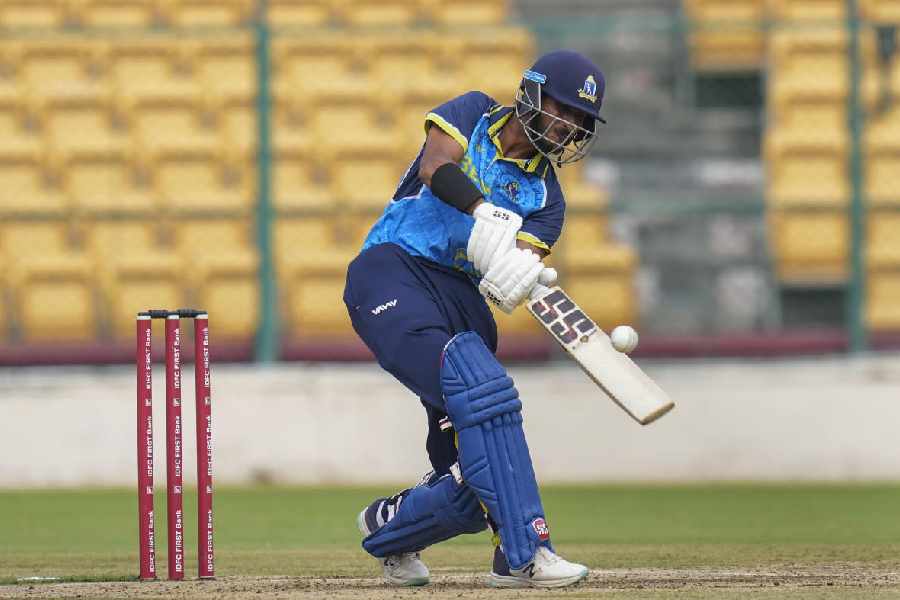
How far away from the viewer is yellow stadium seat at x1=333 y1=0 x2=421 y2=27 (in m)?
10.6

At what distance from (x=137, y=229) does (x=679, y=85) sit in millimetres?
3289

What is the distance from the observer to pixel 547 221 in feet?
15.3

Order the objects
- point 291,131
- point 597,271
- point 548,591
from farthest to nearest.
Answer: point 291,131
point 597,271
point 548,591

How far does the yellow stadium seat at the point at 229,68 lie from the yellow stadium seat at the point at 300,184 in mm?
425

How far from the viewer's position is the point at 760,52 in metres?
9.79

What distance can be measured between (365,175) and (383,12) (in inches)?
68.4

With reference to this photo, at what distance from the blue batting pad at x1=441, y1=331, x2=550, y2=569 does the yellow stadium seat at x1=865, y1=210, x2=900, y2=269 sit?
15.9 ft

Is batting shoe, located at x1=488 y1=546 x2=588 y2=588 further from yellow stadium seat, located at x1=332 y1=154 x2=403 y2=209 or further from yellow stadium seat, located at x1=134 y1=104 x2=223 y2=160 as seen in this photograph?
yellow stadium seat, located at x1=134 y1=104 x2=223 y2=160

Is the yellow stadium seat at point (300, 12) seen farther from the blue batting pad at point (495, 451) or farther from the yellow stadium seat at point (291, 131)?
the blue batting pad at point (495, 451)

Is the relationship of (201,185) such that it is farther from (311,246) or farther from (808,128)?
(808,128)

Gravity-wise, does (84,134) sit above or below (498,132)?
above

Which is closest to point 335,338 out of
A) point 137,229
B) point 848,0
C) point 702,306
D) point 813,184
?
point 137,229

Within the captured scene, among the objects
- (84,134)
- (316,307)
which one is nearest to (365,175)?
(316,307)

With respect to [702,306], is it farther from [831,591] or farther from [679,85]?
[831,591]
